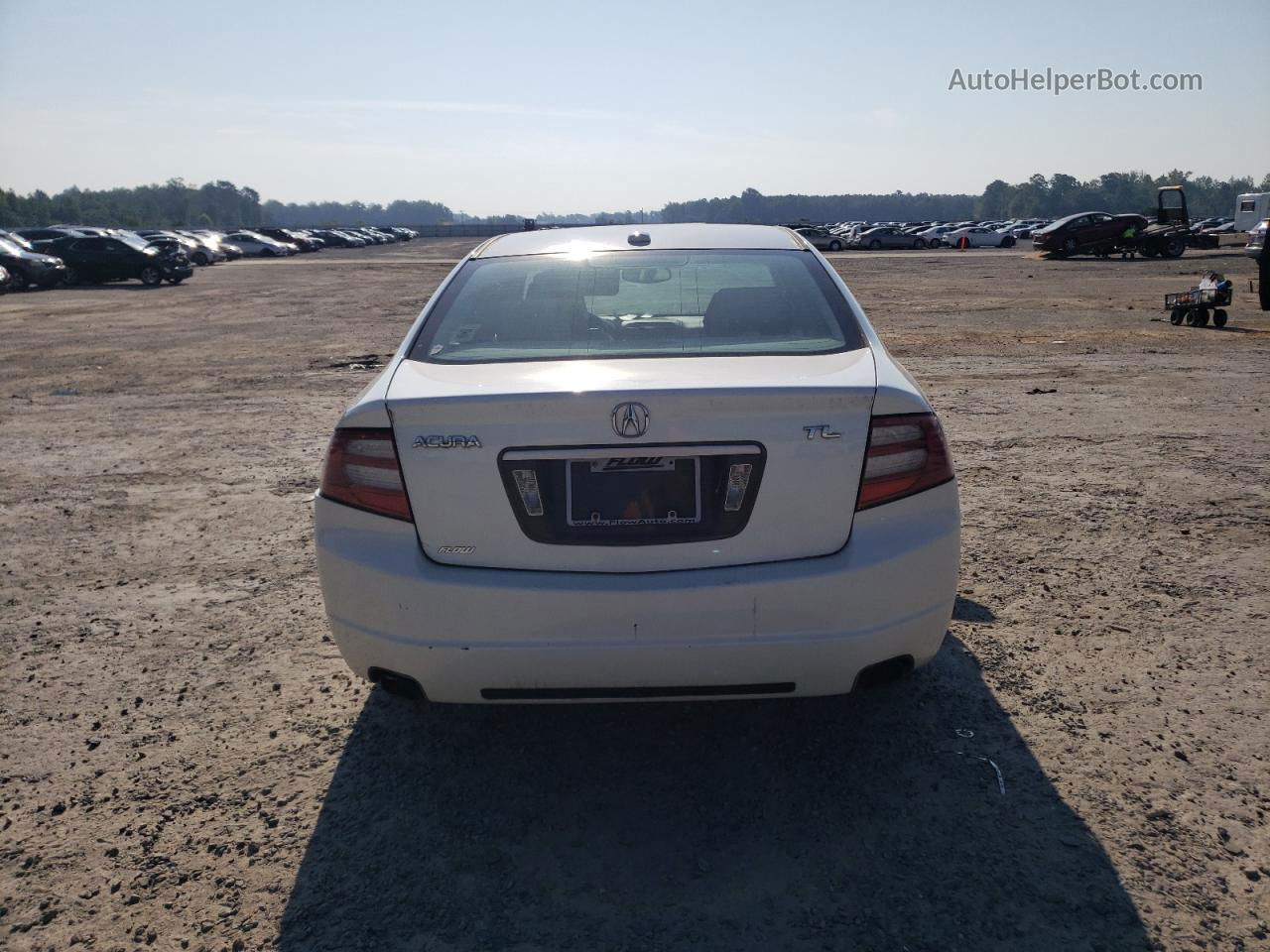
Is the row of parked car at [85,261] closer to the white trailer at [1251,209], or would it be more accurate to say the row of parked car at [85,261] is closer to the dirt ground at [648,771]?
the dirt ground at [648,771]

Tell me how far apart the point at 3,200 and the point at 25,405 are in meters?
152

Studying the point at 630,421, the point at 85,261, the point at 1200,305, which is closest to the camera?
the point at 630,421

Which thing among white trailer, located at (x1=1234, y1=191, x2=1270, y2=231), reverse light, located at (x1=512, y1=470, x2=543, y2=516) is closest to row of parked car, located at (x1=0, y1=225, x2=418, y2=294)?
reverse light, located at (x1=512, y1=470, x2=543, y2=516)

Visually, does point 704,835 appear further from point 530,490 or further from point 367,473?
point 367,473

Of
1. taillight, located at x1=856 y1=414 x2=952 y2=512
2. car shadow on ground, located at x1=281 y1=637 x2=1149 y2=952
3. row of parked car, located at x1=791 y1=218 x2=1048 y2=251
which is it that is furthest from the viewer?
row of parked car, located at x1=791 y1=218 x2=1048 y2=251

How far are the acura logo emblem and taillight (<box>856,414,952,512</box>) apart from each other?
641 mm

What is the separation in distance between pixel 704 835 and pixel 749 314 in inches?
69.9

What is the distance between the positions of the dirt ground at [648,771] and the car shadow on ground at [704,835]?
10mm

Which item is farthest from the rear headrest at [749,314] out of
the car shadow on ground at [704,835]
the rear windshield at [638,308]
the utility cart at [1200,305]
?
the utility cart at [1200,305]

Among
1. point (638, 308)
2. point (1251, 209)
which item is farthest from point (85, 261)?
point (1251, 209)

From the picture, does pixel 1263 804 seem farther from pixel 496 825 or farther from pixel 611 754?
pixel 496 825

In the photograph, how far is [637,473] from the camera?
2.74 m

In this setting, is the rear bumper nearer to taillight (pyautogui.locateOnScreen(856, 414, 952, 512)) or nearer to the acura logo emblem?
taillight (pyautogui.locateOnScreen(856, 414, 952, 512))

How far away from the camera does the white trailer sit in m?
63.2
